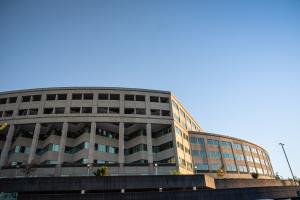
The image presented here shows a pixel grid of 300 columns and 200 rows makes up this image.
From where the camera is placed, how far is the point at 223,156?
207 ft

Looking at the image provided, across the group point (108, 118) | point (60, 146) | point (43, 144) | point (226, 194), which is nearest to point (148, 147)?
point (108, 118)

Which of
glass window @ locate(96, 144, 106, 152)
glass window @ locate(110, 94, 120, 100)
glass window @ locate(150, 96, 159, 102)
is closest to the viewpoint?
glass window @ locate(96, 144, 106, 152)

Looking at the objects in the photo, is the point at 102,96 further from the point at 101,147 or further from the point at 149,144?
the point at 149,144

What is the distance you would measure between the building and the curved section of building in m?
0.43

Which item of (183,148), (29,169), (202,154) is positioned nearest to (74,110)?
(29,169)

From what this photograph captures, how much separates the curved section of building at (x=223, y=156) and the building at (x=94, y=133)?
43 centimetres

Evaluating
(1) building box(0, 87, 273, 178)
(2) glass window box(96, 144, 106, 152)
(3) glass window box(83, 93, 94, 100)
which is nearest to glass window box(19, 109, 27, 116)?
(1) building box(0, 87, 273, 178)

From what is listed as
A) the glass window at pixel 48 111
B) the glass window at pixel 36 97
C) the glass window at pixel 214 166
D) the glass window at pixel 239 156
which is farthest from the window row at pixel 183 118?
the glass window at pixel 36 97

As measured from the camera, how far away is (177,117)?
58.2 m

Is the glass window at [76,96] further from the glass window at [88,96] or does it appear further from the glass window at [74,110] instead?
the glass window at [74,110]

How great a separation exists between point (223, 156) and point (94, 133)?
36.1m

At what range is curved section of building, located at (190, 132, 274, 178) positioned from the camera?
194ft

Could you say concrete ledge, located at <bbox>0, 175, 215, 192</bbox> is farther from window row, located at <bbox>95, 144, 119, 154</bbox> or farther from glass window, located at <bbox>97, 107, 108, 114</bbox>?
glass window, located at <bbox>97, 107, 108, 114</bbox>

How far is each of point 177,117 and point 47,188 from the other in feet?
117
